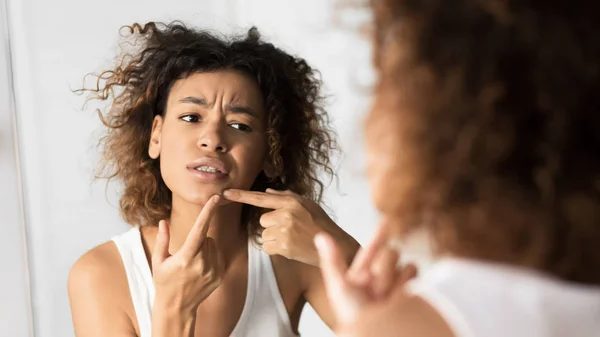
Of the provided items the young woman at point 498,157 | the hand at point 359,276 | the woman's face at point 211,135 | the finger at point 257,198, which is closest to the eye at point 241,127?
the woman's face at point 211,135

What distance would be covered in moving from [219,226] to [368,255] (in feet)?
1.96

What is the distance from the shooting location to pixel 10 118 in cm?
147

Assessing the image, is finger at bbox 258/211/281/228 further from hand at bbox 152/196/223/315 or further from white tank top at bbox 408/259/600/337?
white tank top at bbox 408/259/600/337

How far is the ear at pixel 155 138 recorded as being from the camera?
1.29m

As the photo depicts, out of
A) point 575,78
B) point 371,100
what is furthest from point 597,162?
point 371,100

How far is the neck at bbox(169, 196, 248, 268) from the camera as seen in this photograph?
4.19 ft

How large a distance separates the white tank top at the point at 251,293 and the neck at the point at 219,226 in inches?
1.4

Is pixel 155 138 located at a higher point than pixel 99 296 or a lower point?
higher

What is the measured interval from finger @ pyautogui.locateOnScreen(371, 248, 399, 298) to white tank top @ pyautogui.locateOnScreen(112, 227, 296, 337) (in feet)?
1.91

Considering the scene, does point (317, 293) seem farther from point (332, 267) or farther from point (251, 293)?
point (332, 267)

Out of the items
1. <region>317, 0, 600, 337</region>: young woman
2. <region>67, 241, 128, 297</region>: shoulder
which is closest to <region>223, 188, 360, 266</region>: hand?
<region>67, 241, 128, 297</region>: shoulder

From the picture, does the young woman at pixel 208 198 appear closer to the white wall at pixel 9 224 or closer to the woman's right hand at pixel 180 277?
the woman's right hand at pixel 180 277

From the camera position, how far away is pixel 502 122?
556 millimetres

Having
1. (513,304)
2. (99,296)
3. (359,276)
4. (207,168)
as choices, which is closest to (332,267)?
(359,276)
